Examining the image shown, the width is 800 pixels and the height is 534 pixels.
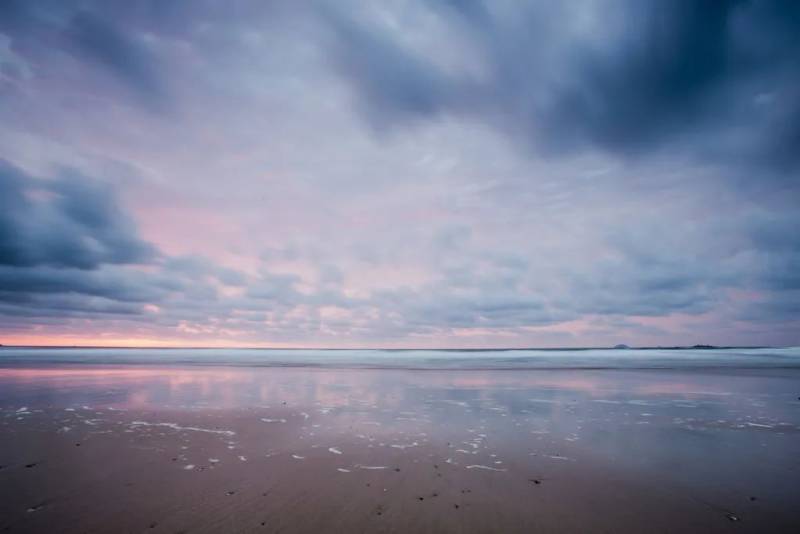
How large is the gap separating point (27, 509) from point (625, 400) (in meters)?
19.1

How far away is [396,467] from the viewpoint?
25.5 ft

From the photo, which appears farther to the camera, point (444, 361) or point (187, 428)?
point (444, 361)

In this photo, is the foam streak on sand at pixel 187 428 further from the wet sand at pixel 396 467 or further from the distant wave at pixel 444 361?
the distant wave at pixel 444 361

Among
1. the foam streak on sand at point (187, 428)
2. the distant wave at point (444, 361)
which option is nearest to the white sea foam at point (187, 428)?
the foam streak on sand at point (187, 428)

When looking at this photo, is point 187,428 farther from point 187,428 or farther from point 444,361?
point 444,361

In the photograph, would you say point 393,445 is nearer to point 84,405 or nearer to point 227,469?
point 227,469

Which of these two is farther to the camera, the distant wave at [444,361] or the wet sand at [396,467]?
the distant wave at [444,361]

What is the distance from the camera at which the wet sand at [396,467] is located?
5.55 meters

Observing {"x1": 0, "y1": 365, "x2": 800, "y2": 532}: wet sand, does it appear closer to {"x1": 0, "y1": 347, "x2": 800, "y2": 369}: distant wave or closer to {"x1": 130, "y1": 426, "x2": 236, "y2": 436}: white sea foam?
{"x1": 130, "y1": 426, "x2": 236, "y2": 436}: white sea foam

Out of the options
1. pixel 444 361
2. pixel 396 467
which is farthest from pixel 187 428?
pixel 444 361

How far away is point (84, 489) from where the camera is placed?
6.54m

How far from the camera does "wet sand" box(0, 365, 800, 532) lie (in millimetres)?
5555

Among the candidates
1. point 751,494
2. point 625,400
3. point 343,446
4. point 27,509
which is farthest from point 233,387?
point 751,494

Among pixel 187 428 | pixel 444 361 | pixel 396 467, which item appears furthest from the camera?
pixel 444 361
